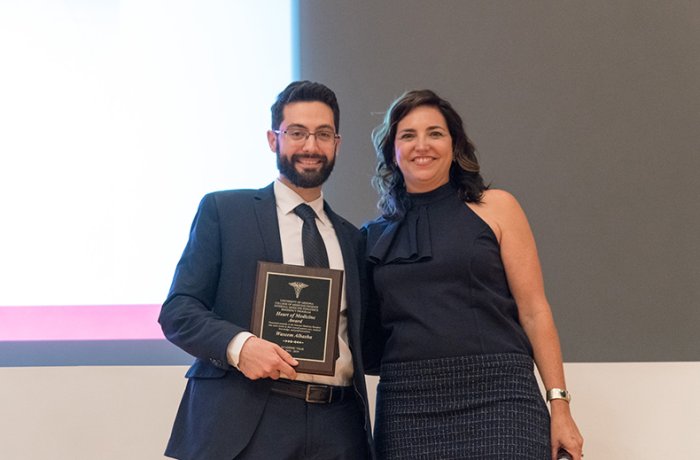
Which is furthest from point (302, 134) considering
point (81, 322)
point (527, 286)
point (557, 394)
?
point (81, 322)

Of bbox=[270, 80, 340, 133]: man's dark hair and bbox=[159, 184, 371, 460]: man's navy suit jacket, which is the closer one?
bbox=[159, 184, 371, 460]: man's navy suit jacket

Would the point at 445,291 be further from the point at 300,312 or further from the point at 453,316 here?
the point at 300,312

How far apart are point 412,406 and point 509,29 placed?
164 centimetres

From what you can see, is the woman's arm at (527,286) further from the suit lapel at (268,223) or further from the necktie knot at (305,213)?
the suit lapel at (268,223)

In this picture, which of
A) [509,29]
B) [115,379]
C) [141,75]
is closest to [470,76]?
[509,29]

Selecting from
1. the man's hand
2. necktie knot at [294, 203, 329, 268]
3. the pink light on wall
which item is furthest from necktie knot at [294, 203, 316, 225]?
the pink light on wall

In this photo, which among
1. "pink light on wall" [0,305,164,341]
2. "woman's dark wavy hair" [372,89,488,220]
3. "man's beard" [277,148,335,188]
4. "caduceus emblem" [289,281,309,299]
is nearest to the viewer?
"caduceus emblem" [289,281,309,299]

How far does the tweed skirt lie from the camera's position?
1895 mm

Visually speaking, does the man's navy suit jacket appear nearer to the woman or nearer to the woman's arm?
the woman

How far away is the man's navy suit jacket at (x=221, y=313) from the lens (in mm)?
1828

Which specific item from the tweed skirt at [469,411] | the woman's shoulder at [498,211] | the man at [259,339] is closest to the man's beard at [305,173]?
the man at [259,339]

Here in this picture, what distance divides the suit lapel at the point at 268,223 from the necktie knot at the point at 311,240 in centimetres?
7

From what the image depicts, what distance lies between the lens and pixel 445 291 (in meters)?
2.01

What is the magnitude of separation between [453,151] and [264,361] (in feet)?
2.79
